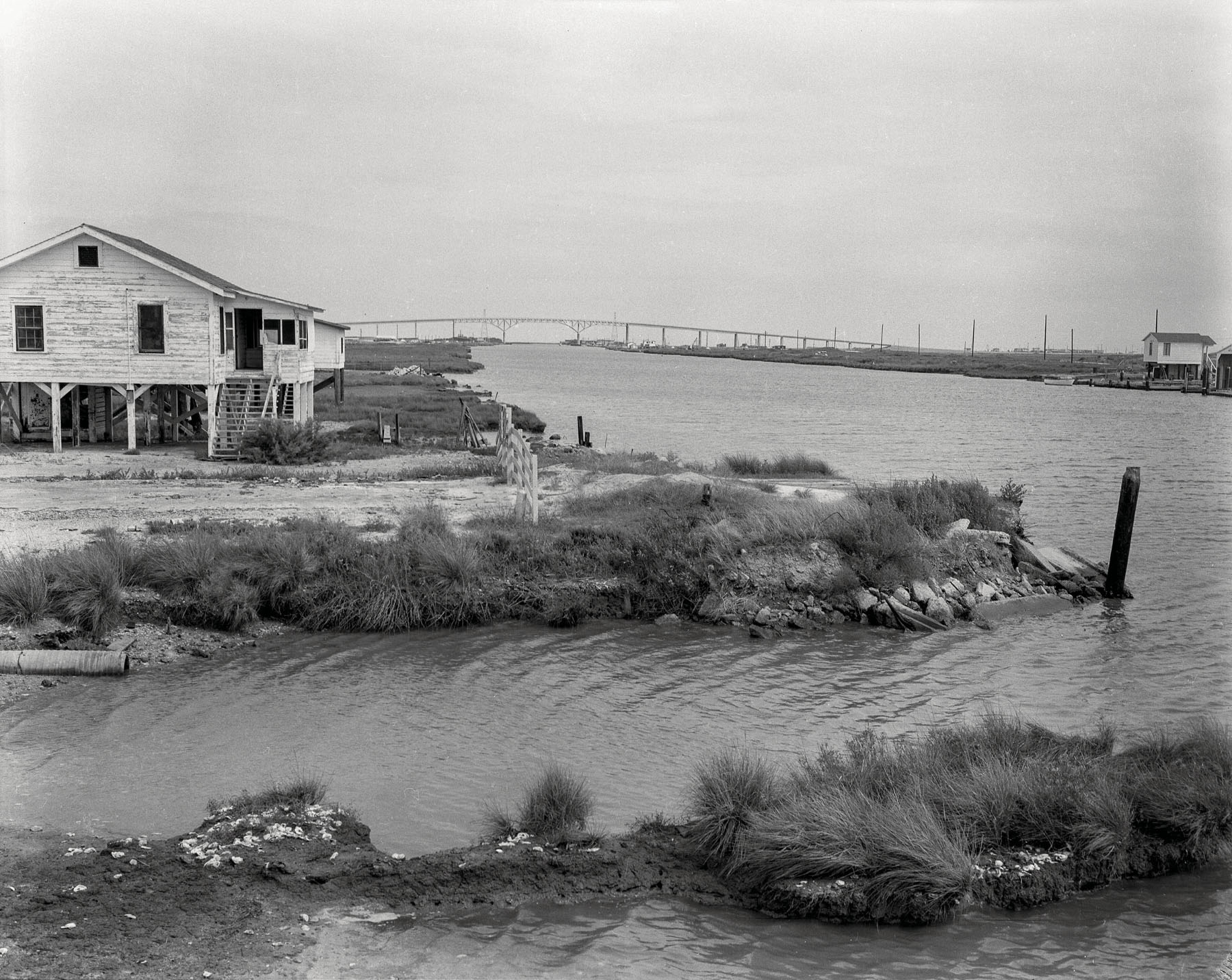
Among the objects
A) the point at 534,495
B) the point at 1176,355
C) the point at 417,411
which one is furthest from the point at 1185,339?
the point at 534,495

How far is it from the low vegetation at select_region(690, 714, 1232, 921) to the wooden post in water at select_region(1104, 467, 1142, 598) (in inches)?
452

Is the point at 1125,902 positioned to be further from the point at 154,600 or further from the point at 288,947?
the point at 154,600

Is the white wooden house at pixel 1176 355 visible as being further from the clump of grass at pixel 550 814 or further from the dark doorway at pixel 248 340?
the clump of grass at pixel 550 814

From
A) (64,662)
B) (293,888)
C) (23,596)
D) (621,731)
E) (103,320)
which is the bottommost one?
(621,731)

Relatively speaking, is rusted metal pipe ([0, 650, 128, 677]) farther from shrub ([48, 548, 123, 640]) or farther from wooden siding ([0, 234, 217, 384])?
wooden siding ([0, 234, 217, 384])

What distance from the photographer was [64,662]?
48.0 ft

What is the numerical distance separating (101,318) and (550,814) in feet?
93.3

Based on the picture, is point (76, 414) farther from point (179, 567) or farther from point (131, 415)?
point (179, 567)

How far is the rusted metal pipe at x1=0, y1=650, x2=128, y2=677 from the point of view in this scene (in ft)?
47.8

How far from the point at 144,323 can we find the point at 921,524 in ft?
77.0

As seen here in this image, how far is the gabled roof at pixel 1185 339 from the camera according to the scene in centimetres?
12175

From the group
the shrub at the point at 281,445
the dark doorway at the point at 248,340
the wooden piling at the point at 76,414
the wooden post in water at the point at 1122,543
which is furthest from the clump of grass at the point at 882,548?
the wooden piling at the point at 76,414

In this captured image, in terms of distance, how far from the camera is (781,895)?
8.84m

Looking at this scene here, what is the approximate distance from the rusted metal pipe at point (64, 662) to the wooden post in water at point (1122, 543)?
17.4 m
